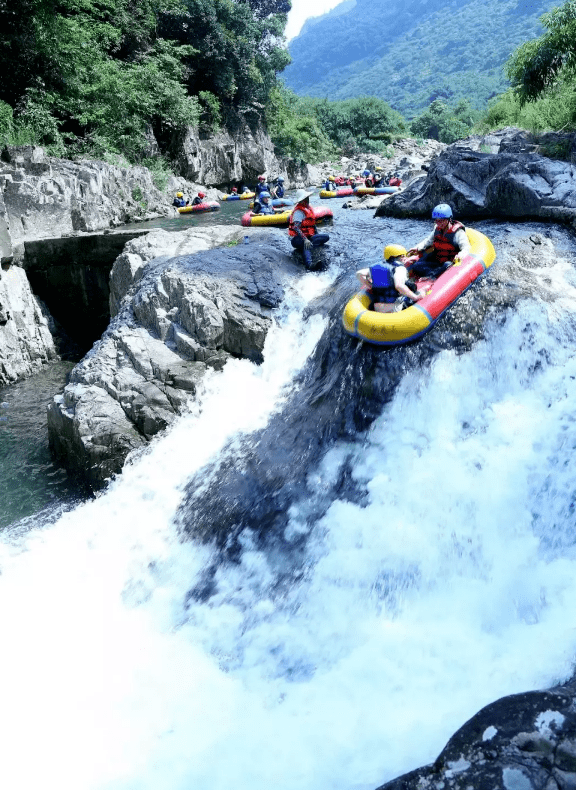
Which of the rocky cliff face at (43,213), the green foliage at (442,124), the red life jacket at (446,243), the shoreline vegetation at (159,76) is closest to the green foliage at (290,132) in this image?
the shoreline vegetation at (159,76)

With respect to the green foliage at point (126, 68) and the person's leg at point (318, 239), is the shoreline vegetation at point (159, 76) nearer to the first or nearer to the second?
the green foliage at point (126, 68)

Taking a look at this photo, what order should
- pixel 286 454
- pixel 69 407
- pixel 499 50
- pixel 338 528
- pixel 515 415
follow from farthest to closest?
1. pixel 499 50
2. pixel 69 407
3. pixel 286 454
4. pixel 515 415
5. pixel 338 528

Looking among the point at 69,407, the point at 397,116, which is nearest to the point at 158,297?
the point at 69,407

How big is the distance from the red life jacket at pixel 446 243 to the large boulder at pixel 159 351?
2.20 metres

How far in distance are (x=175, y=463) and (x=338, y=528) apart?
2.41 meters

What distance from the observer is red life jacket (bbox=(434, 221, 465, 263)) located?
697 cm

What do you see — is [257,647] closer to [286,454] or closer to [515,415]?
[286,454]

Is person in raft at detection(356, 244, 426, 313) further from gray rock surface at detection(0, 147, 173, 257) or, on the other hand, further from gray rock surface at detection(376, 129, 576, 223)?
gray rock surface at detection(0, 147, 173, 257)

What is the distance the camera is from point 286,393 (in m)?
6.82

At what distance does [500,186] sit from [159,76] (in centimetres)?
1619

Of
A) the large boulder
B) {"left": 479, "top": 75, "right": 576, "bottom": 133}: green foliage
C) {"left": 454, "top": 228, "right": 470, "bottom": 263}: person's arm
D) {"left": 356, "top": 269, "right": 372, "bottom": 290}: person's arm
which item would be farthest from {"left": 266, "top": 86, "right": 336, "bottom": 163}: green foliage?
{"left": 356, "top": 269, "right": 372, "bottom": 290}: person's arm

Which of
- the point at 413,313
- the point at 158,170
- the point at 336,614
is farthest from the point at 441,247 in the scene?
the point at 158,170

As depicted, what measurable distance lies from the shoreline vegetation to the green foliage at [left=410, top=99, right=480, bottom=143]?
132 ft

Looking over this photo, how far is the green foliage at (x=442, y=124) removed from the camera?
65.9 meters
